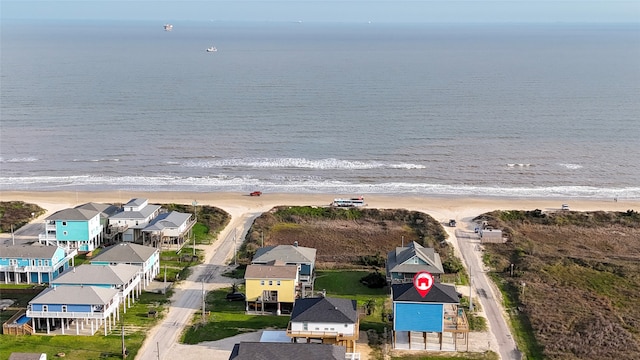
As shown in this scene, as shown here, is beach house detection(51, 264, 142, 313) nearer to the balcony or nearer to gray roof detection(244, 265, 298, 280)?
the balcony

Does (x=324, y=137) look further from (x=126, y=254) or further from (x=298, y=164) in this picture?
(x=126, y=254)

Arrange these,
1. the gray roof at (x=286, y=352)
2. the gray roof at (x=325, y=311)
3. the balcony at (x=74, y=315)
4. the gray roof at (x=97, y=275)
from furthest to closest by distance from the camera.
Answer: the gray roof at (x=97, y=275), the balcony at (x=74, y=315), the gray roof at (x=325, y=311), the gray roof at (x=286, y=352)

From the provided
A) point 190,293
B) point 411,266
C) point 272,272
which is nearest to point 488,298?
point 411,266

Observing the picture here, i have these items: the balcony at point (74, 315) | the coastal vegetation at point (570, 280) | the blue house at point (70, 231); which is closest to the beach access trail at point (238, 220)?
the coastal vegetation at point (570, 280)

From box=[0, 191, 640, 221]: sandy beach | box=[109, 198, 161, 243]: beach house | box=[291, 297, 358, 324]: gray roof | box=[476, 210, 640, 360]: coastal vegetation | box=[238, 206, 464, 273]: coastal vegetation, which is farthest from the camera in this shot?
box=[0, 191, 640, 221]: sandy beach

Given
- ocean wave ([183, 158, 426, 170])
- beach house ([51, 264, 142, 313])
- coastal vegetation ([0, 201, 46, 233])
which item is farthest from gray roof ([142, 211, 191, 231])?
ocean wave ([183, 158, 426, 170])

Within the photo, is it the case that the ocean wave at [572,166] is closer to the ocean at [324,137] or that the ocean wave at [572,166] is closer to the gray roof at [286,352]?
the ocean at [324,137]
